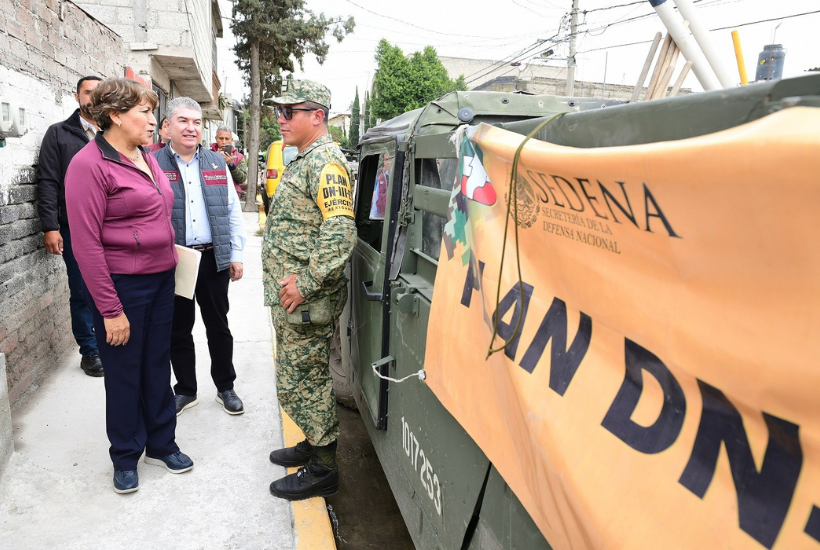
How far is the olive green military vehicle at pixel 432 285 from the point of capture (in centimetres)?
101

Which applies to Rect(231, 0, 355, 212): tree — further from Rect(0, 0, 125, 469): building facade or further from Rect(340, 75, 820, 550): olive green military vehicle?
Rect(340, 75, 820, 550): olive green military vehicle

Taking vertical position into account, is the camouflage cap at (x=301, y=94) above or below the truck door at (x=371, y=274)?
above

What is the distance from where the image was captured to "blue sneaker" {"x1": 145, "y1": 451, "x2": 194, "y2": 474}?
3.01 meters

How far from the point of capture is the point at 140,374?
2.82 m

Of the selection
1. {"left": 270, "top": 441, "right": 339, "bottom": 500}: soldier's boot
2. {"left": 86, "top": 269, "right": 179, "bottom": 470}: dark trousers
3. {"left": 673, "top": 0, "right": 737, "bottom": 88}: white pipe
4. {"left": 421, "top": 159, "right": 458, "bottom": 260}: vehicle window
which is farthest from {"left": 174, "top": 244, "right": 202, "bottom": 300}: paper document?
{"left": 673, "top": 0, "right": 737, "bottom": 88}: white pipe

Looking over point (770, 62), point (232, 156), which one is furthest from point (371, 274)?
point (232, 156)

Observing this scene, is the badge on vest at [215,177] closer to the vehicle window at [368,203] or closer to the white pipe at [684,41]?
the vehicle window at [368,203]

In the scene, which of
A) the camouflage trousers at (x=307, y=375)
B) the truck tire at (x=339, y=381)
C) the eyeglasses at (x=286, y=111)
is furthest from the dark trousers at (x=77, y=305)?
the eyeglasses at (x=286, y=111)

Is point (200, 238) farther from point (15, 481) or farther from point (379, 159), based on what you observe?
point (15, 481)

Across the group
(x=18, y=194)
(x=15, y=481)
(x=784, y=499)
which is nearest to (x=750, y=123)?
(x=784, y=499)

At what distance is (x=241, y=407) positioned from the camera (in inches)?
146

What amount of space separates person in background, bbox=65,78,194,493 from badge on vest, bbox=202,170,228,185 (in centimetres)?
55

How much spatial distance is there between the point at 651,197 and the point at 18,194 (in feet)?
12.8

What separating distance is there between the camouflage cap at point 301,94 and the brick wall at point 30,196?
1857 mm
